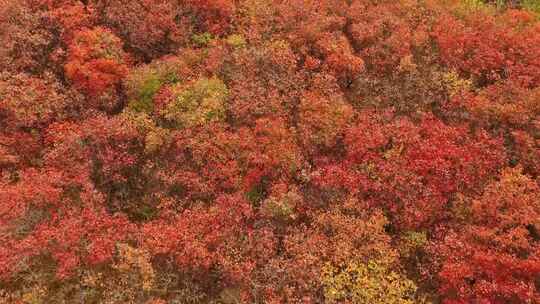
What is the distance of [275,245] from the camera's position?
84.7 feet

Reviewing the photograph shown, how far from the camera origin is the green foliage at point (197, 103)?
3017 centimetres

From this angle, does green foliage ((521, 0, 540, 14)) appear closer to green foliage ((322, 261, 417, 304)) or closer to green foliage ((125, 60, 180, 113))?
green foliage ((322, 261, 417, 304))

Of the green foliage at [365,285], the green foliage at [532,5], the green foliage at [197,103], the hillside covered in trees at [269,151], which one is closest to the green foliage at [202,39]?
the hillside covered in trees at [269,151]

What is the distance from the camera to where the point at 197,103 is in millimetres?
30891

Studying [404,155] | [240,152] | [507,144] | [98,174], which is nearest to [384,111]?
[404,155]

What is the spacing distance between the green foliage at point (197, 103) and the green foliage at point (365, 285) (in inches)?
475

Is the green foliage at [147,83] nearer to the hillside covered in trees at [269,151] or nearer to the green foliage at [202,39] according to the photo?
the hillside covered in trees at [269,151]

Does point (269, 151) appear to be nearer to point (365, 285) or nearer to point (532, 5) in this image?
point (365, 285)

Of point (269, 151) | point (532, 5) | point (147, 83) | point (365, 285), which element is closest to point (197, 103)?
point (147, 83)

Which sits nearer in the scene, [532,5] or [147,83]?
[147,83]

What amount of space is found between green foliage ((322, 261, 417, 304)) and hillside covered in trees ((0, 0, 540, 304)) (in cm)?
12

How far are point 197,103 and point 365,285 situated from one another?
15202mm

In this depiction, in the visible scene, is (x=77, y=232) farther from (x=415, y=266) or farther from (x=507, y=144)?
(x=507, y=144)

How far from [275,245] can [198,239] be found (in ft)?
13.5
